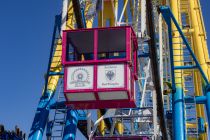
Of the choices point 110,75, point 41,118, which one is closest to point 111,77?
point 110,75

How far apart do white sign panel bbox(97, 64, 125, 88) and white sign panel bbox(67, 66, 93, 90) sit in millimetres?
317

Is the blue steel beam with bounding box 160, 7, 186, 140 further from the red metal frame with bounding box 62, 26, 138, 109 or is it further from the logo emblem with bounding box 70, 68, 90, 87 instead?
the logo emblem with bounding box 70, 68, 90, 87

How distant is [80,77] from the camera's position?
14781mm

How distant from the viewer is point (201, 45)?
25516mm

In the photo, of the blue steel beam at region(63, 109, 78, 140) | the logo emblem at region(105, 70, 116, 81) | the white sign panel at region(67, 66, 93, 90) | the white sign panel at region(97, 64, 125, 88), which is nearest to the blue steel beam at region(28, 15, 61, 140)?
the blue steel beam at region(63, 109, 78, 140)

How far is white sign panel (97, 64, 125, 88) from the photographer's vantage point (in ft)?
47.7

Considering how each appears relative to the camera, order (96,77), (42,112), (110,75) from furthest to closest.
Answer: (42,112)
(96,77)
(110,75)

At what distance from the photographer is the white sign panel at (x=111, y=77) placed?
14531 mm

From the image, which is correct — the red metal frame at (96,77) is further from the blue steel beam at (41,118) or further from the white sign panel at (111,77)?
the blue steel beam at (41,118)

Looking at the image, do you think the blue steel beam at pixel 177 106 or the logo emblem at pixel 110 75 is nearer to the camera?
the logo emblem at pixel 110 75

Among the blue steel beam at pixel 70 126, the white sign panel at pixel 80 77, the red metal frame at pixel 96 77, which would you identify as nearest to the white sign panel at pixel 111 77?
the red metal frame at pixel 96 77

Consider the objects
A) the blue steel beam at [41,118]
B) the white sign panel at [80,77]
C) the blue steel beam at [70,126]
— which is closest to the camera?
the white sign panel at [80,77]

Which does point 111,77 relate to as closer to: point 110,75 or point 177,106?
point 110,75

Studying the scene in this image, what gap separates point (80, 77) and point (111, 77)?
98 cm
